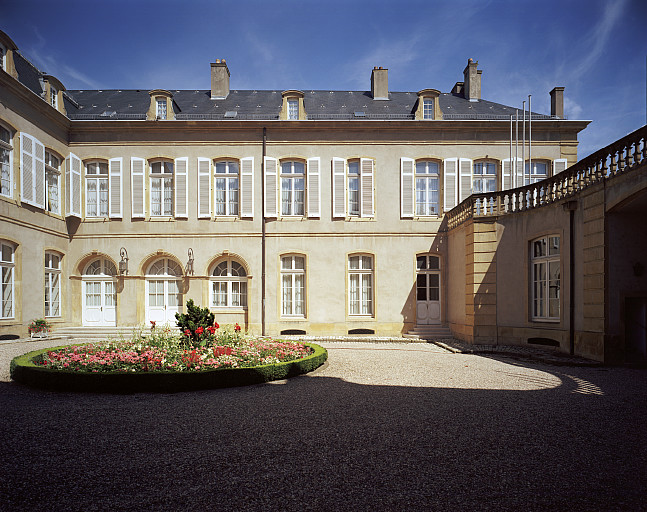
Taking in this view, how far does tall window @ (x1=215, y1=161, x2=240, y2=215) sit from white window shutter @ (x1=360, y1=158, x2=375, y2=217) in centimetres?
453

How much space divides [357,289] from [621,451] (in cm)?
1071

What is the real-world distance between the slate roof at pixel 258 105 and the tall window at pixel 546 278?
20.8 feet

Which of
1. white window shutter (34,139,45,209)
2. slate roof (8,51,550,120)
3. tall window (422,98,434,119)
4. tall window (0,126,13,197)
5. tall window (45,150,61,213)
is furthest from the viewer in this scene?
slate roof (8,51,550,120)

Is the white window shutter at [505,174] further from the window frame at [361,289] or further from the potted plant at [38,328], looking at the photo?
the potted plant at [38,328]

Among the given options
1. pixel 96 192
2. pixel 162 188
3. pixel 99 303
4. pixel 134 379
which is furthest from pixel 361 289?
pixel 96 192

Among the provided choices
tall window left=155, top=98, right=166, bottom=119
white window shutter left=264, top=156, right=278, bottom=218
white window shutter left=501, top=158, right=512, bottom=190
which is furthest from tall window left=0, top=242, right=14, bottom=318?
white window shutter left=501, top=158, right=512, bottom=190

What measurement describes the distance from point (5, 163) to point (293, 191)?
347 inches

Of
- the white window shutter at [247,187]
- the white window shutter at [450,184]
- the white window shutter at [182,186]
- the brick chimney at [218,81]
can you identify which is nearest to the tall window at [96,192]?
the white window shutter at [182,186]

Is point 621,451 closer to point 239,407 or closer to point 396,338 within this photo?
point 239,407

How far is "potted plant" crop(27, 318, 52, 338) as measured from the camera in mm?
12672

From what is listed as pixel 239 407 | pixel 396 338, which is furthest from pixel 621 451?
pixel 396 338

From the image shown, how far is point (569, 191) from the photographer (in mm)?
9789

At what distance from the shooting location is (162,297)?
14562 mm

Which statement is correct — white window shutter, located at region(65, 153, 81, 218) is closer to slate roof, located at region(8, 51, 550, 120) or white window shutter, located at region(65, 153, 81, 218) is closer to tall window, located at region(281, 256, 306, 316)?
slate roof, located at region(8, 51, 550, 120)
